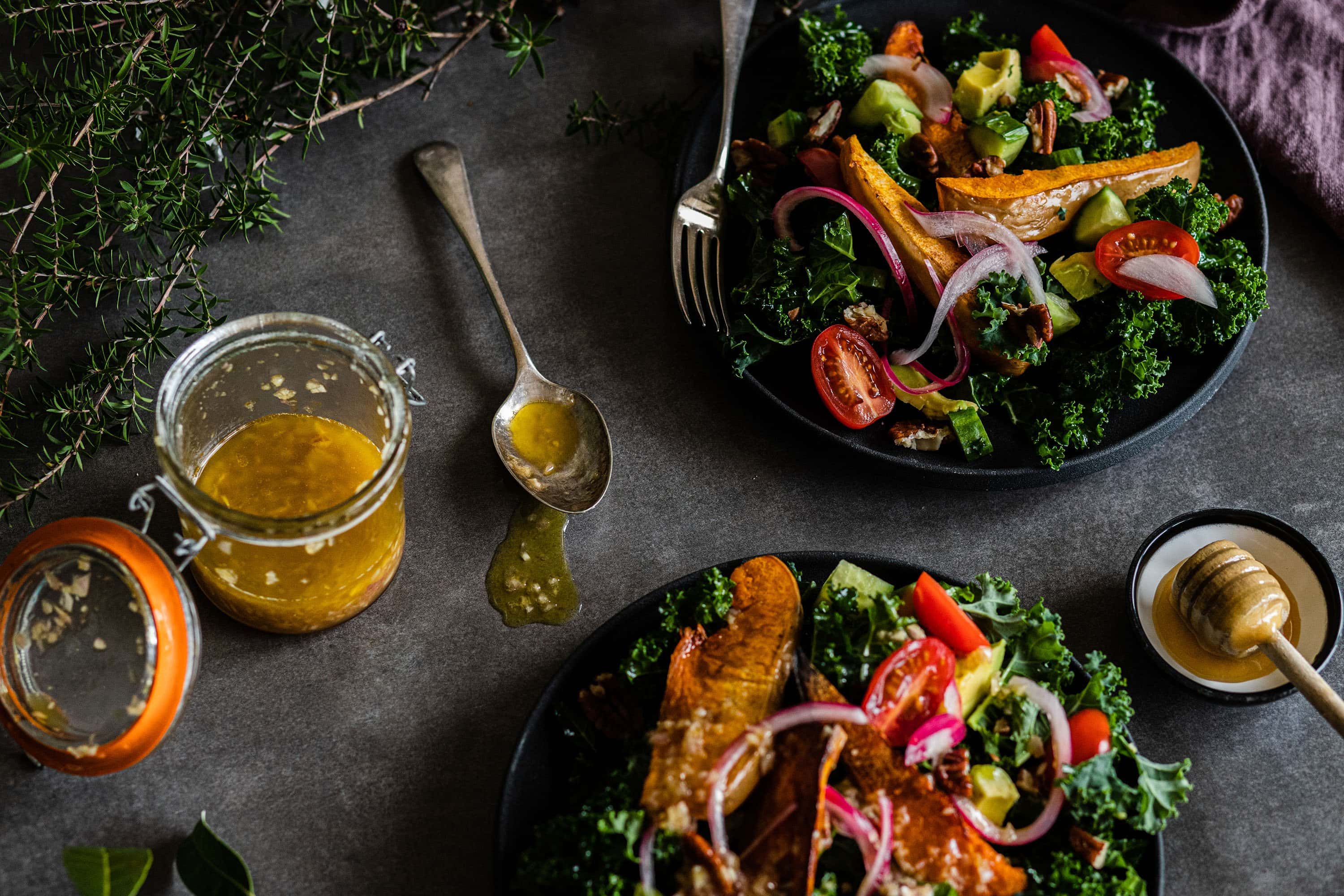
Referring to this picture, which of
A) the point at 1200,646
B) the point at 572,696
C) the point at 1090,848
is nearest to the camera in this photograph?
the point at 1090,848

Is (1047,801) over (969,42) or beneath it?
beneath

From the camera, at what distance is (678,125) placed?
3.14 metres

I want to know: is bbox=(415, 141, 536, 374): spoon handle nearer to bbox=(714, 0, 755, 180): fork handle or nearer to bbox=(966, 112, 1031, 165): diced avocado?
bbox=(714, 0, 755, 180): fork handle

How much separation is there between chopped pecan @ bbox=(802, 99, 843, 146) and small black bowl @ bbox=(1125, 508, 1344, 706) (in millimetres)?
1340

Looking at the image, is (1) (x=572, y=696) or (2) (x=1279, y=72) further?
(2) (x=1279, y=72)

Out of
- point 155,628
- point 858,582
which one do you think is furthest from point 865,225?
point 155,628

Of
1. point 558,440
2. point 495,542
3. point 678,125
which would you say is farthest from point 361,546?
point 678,125

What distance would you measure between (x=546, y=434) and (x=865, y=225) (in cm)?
100

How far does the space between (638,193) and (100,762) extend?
6.60 ft

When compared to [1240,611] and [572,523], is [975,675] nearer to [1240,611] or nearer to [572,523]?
[1240,611]

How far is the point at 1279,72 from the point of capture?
10.6ft

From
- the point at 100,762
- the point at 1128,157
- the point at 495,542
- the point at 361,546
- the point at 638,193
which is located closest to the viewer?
the point at 100,762

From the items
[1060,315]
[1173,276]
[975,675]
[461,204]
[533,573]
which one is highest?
[1173,276]

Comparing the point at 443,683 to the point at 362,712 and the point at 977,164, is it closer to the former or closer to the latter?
the point at 362,712
